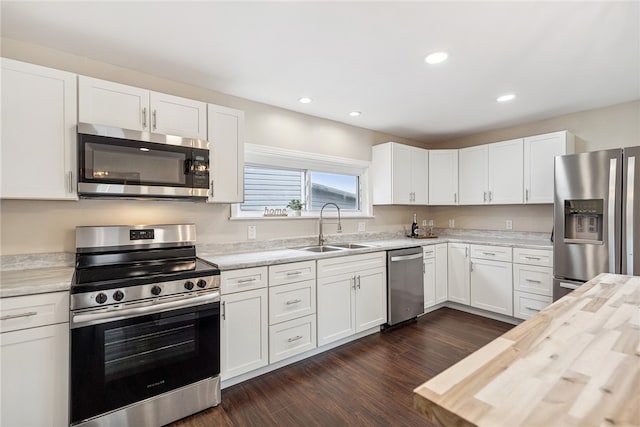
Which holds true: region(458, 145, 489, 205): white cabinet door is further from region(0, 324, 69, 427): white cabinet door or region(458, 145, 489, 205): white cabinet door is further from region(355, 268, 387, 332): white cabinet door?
region(0, 324, 69, 427): white cabinet door

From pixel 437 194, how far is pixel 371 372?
2713mm

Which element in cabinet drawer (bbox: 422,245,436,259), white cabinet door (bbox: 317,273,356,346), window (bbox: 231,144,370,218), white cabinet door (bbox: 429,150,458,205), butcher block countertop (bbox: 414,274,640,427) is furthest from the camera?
white cabinet door (bbox: 429,150,458,205)

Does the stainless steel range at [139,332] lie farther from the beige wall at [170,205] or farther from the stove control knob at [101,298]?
the beige wall at [170,205]

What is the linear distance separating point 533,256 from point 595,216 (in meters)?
0.69

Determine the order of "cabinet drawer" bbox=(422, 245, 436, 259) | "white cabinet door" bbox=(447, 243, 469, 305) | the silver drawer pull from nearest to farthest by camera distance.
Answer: the silver drawer pull < "cabinet drawer" bbox=(422, 245, 436, 259) < "white cabinet door" bbox=(447, 243, 469, 305)

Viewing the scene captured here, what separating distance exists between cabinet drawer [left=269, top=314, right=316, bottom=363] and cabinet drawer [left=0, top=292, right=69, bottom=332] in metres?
1.32

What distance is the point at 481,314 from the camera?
3785 millimetres

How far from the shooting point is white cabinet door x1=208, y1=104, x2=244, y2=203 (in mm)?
2475

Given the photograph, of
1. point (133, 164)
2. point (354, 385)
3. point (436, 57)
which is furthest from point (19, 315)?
point (436, 57)

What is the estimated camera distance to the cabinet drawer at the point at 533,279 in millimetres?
3188

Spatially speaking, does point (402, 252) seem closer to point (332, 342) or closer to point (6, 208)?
point (332, 342)

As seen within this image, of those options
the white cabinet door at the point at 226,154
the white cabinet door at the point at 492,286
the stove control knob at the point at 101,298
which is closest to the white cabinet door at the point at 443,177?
the white cabinet door at the point at 492,286

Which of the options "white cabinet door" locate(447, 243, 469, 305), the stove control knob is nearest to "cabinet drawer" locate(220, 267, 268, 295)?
the stove control knob

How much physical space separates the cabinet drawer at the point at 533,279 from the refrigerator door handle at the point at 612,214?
56 cm
